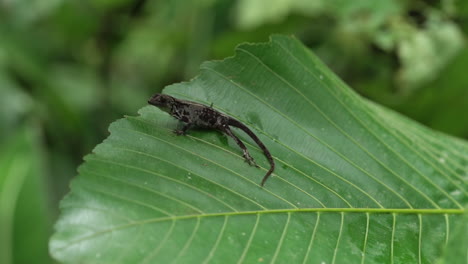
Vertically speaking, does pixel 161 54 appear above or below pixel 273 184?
above

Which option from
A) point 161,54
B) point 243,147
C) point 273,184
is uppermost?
point 161,54

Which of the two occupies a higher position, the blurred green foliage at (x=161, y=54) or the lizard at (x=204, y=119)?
the blurred green foliage at (x=161, y=54)

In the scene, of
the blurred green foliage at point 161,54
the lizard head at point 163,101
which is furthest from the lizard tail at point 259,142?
the blurred green foliage at point 161,54

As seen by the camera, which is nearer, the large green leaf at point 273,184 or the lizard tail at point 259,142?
the large green leaf at point 273,184

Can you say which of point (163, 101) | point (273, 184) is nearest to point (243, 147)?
point (273, 184)

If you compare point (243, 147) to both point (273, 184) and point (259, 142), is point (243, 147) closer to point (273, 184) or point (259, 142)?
point (259, 142)

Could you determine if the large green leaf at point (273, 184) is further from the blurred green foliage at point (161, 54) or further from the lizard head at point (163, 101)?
the blurred green foliage at point (161, 54)
